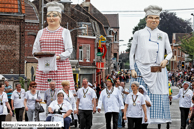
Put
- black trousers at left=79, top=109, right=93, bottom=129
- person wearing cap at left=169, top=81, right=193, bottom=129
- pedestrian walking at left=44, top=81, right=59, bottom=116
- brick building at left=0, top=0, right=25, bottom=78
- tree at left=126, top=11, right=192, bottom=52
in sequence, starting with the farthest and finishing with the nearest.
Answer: tree at left=126, top=11, right=192, bottom=52
brick building at left=0, top=0, right=25, bottom=78
person wearing cap at left=169, top=81, right=193, bottom=129
black trousers at left=79, top=109, right=93, bottom=129
pedestrian walking at left=44, top=81, right=59, bottom=116

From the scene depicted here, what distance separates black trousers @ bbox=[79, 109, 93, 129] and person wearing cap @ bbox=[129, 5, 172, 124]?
78.2 inches

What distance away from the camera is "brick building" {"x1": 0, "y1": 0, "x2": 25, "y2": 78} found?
31.8 meters

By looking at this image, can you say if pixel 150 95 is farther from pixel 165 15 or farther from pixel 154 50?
pixel 165 15

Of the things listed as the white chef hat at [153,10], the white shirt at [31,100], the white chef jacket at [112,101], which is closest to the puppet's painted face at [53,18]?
the white shirt at [31,100]

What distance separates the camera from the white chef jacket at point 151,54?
13.4 meters

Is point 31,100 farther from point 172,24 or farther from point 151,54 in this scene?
point 172,24

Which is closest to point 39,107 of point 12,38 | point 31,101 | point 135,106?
point 31,101

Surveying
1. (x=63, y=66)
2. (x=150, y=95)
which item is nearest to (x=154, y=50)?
(x=150, y=95)

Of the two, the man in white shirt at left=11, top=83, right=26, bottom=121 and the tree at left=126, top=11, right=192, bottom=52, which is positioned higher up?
the tree at left=126, top=11, right=192, bottom=52

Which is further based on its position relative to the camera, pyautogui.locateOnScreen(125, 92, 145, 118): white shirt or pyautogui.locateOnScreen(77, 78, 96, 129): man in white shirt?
pyautogui.locateOnScreen(77, 78, 96, 129): man in white shirt

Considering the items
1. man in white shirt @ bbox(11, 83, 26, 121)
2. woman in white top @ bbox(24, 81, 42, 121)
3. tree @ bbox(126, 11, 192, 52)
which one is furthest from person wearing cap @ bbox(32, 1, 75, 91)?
tree @ bbox(126, 11, 192, 52)

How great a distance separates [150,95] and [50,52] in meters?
3.55

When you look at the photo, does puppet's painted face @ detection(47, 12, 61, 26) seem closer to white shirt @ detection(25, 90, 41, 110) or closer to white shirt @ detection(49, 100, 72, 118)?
white shirt @ detection(49, 100, 72, 118)

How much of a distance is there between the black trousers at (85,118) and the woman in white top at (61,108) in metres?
3.19
